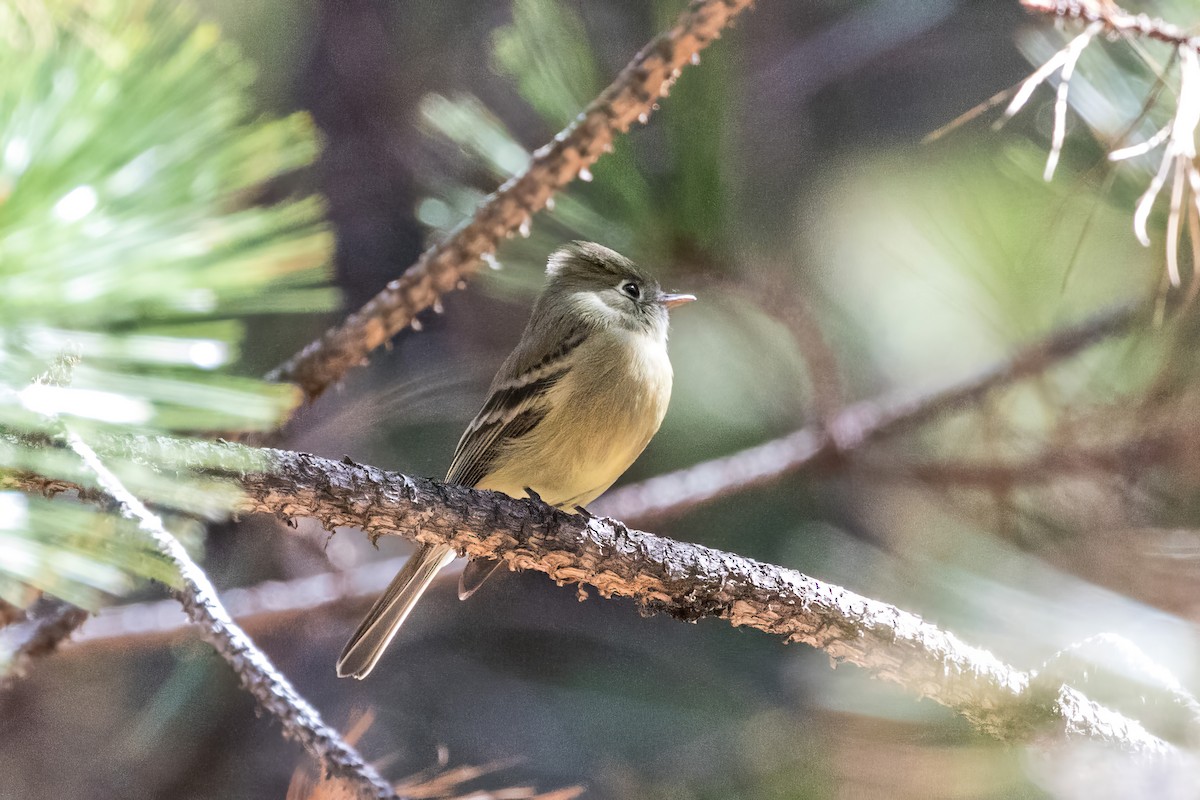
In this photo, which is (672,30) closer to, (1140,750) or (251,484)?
(251,484)

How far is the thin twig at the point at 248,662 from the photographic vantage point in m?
1.04

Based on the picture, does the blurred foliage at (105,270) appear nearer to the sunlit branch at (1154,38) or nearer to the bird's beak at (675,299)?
the sunlit branch at (1154,38)

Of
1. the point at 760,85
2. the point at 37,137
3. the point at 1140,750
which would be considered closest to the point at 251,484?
the point at 37,137

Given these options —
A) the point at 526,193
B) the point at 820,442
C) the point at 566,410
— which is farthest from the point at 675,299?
the point at 526,193

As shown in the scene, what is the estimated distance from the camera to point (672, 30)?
1980 mm

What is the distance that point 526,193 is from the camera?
2064 millimetres

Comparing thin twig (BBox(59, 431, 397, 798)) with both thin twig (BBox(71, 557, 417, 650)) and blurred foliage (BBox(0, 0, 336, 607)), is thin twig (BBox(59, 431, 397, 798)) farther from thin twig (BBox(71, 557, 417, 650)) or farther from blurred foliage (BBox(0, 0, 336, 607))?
thin twig (BBox(71, 557, 417, 650))

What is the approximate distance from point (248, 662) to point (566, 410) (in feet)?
4.56

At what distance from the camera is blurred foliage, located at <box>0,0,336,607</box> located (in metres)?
1.20

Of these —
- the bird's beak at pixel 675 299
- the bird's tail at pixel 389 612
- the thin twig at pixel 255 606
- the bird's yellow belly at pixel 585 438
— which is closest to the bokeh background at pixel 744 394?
the thin twig at pixel 255 606

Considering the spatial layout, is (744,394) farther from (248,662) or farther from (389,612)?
(248,662)

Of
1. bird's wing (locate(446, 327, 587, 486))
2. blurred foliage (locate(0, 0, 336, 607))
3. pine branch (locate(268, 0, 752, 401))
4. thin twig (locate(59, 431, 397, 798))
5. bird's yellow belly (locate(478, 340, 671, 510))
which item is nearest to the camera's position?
thin twig (locate(59, 431, 397, 798))

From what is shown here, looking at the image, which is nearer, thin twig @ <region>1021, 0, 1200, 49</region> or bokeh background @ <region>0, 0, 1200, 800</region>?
thin twig @ <region>1021, 0, 1200, 49</region>

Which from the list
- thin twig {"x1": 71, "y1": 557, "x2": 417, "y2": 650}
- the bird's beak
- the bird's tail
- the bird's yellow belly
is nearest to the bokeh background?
thin twig {"x1": 71, "y1": 557, "x2": 417, "y2": 650}
